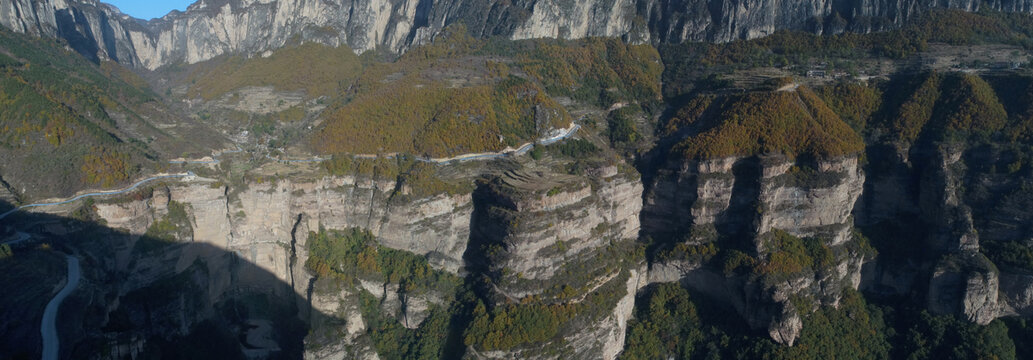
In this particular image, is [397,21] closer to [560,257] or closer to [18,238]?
[560,257]

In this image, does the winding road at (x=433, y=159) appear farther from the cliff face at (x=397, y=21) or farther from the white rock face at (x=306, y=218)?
the cliff face at (x=397, y=21)

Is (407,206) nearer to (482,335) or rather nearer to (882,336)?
(482,335)

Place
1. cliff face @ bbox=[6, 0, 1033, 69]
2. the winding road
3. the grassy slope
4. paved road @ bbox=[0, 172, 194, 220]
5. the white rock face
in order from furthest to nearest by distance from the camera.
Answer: cliff face @ bbox=[6, 0, 1033, 69], the white rock face, the grassy slope, the winding road, paved road @ bbox=[0, 172, 194, 220]

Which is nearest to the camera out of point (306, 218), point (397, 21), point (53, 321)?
point (53, 321)

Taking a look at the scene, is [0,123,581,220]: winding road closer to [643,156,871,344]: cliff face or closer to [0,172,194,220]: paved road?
[0,172,194,220]: paved road

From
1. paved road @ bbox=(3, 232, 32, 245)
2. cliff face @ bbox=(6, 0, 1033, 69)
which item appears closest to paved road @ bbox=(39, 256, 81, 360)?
paved road @ bbox=(3, 232, 32, 245)

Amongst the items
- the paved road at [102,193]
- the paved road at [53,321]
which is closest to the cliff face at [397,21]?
the paved road at [102,193]

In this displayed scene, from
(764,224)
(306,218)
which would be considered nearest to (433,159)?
(306,218)
